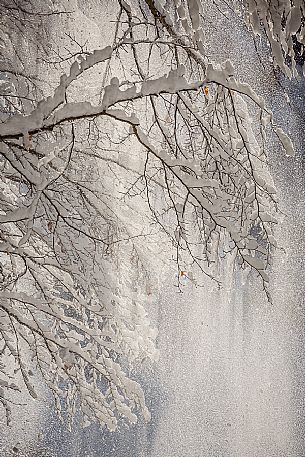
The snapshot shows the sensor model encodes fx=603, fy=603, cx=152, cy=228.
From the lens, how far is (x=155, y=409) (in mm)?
3467

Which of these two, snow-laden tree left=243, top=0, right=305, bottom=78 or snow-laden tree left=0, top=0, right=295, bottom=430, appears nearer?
snow-laden tree left=0, top=0, right=295, bottom=430

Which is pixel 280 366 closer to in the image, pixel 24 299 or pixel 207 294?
pixel 207 294

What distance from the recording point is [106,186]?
6.77 feet

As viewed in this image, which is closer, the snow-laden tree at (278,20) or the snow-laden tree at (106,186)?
the snow-laden tree at (106,186)

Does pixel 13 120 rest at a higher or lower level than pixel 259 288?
lower

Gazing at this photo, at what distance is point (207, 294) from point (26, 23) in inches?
86.2

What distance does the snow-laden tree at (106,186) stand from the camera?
969mm

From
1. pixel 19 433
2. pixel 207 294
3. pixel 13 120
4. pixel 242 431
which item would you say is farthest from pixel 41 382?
pixel 13 120

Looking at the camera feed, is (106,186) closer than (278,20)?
No

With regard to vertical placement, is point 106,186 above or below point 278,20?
above

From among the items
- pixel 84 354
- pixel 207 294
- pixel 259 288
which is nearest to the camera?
pixel 84 354

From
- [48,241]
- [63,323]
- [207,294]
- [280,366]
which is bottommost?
[63,323]

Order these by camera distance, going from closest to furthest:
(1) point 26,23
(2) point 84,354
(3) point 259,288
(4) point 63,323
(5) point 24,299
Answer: (5) point 24,299, (2) point 84,354, (4) point 63,323, (1) point 26,23, (3) point 259,288

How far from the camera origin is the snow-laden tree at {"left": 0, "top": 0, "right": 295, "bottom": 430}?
3.18 ft
